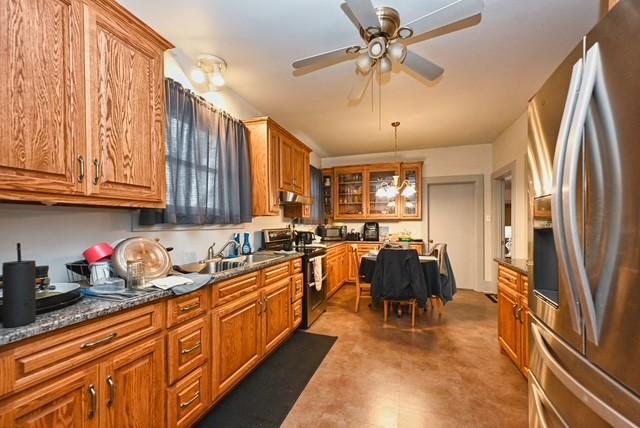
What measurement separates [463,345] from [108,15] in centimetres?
369

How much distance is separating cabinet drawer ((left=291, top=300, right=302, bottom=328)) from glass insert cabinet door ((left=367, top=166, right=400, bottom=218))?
277cm

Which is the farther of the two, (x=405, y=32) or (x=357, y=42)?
(x=357, y=42)

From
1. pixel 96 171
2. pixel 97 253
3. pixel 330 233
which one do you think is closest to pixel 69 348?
pixel 97 253

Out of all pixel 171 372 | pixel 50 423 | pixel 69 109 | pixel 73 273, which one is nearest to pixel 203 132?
pixel 69 109

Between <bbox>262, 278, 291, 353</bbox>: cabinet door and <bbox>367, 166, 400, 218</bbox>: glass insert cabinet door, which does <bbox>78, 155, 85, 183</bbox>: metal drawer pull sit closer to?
<bbox>262, 278, 291, 353</bbox>: cabinet door

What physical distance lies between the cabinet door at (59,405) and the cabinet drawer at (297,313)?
6.42ft

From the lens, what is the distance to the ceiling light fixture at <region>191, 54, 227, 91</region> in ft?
7.46

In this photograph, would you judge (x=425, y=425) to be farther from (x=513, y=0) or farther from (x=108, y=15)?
(x=108, y=15)

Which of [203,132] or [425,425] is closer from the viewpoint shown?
[425,425]

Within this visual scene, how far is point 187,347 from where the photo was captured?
1.56 m

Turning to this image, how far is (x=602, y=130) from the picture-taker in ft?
2.52

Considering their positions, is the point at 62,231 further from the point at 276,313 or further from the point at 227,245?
the point at 276,313

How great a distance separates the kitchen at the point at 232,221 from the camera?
1051 mm

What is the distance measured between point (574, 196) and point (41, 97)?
6.45 feet
